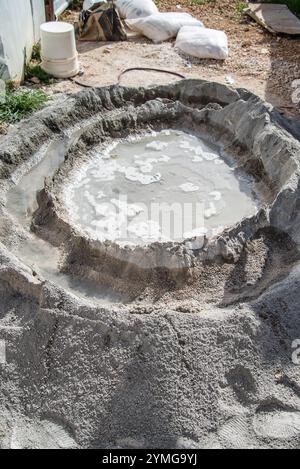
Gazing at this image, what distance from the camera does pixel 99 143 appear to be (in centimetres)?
564

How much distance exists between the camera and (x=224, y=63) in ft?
26.0

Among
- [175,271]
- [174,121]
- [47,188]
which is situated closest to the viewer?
[175,271]

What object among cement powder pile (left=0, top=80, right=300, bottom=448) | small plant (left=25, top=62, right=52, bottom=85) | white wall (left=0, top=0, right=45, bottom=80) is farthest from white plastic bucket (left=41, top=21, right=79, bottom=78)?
cement powder pile (left=0, top=80, right=300, bottom=448)

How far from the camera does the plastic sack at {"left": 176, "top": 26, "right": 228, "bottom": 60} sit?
25.8 ft

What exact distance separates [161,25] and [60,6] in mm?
1768

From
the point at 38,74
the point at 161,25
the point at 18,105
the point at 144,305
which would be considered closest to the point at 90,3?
the point at 161,25

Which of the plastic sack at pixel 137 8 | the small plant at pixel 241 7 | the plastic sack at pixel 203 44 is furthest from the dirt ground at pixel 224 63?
the small plant at pixel 241 7

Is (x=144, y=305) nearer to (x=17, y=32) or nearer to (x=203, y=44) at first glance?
(x=17, y=32)

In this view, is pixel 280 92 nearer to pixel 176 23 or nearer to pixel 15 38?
pixel 176 23

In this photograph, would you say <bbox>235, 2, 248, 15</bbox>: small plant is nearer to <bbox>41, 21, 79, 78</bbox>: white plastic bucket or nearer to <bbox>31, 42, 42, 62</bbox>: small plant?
<bbox>41, 21, 79, 78</bbox>: white plastic bucket

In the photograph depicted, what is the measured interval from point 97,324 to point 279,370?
43.5 inches

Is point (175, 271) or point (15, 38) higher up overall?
point (15, 38)

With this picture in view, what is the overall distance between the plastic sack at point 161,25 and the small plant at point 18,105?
2995 mm

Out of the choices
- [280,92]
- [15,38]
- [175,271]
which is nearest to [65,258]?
[175,271]
